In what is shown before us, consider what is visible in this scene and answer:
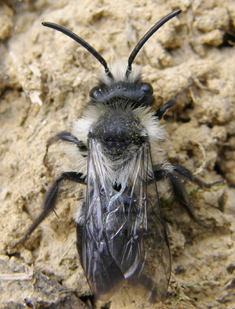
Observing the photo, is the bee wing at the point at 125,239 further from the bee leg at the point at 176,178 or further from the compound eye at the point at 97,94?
the compound eye at the point at 97,94

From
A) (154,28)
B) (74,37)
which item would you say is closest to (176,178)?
(154,28)

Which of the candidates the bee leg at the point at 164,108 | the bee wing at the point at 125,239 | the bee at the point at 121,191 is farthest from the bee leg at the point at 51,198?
the bee leg at the point at 164,108

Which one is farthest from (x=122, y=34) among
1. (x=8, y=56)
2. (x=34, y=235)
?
(x=34, y=235)

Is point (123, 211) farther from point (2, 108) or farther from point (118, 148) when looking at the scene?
point (2, 108)

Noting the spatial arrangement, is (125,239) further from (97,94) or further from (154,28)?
(154,28)

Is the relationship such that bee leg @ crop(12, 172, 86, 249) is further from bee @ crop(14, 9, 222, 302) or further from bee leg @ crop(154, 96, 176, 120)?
bee leg @ crop(154, 96, 176, 120)

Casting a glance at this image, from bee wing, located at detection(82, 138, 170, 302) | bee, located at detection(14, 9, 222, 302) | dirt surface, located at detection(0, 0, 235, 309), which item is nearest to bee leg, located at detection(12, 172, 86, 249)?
bee, located at detection(14, 9, 222, 302)
